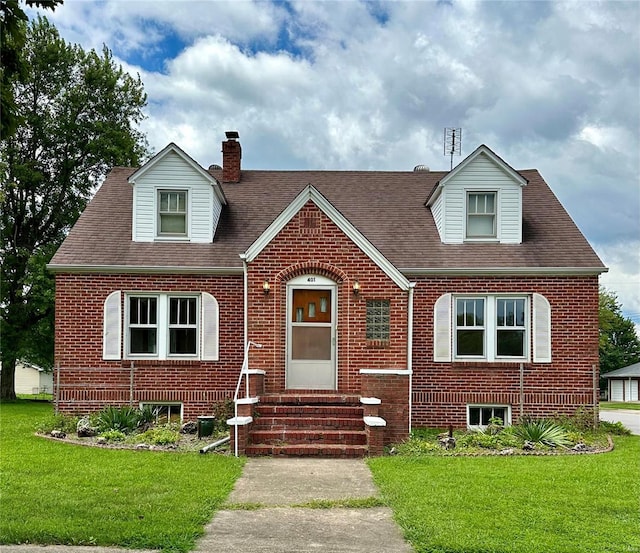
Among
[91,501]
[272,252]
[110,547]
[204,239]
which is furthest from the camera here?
[204,239]

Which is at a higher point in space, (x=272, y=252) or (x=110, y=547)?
(x=272, y=252)

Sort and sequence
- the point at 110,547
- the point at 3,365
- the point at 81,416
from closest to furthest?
1. the point at 110,547
2. the point at 81,416
3. the point at 3,365

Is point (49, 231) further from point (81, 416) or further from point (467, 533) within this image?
point (467, 533)

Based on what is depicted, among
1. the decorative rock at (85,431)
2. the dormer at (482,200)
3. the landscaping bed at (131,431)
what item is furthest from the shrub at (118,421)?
the dormer at (482,200)

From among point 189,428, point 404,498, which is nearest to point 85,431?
point 189,428

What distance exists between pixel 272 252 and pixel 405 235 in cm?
435

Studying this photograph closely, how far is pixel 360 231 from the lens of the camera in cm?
1449

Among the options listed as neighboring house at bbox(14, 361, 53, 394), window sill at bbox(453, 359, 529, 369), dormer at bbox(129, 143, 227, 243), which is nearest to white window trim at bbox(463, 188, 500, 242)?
window sill at bbox(453, 359, 529, 369)

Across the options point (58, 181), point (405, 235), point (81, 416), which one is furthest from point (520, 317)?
point (58, 181)

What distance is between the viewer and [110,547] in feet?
19.0

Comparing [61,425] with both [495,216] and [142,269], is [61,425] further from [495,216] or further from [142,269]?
[495,216]

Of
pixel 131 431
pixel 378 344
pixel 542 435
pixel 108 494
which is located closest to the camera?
pixel 108 494

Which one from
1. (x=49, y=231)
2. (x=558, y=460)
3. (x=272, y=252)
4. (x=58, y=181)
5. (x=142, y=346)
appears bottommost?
(x=558, y=460)

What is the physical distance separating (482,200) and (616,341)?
6256 cm
